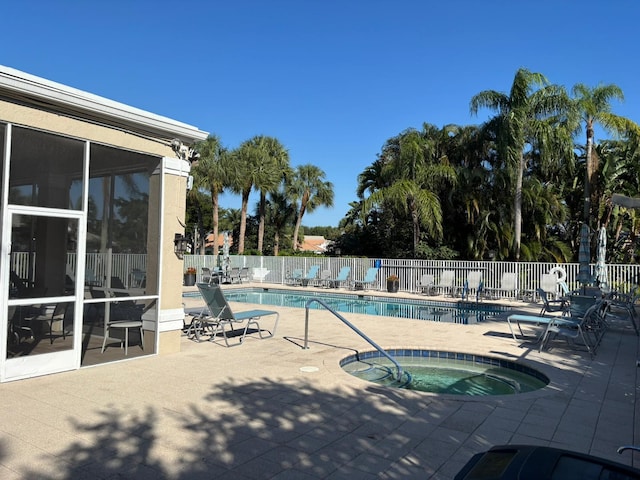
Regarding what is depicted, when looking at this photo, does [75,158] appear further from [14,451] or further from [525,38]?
Result: [525,38]

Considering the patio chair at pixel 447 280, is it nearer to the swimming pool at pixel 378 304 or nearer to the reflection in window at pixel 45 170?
the swimming pool at pixel 378 304

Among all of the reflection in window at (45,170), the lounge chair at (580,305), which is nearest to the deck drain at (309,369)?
the reflection in window at (45,170)

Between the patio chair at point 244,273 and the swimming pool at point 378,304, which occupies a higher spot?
the patio chair at point 244,273

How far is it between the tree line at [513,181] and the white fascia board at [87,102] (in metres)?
16.6

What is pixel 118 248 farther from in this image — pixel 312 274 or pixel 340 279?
pixel 312 274

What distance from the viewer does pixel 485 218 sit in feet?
74.5

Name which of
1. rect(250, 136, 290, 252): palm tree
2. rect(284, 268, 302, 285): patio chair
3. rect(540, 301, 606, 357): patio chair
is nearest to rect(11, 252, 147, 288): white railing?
Answer: rect(540, 301, 606, 357): patio chair

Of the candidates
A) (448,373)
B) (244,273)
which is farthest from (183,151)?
(244,273)

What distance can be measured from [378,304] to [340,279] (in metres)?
3.96

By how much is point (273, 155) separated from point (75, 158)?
28974 millimetres

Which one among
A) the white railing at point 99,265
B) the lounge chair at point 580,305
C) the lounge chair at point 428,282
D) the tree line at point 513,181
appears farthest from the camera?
the tree line at point 513,181

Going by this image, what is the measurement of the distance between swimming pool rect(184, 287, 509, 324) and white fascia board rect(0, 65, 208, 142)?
8.56 metres

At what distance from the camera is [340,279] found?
67.6ft

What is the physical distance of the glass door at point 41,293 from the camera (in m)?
5.19
